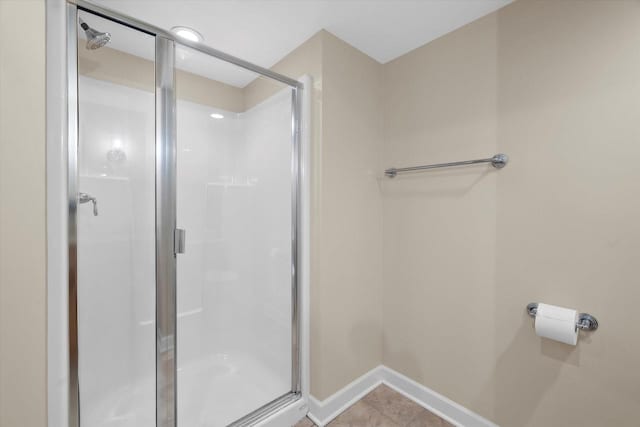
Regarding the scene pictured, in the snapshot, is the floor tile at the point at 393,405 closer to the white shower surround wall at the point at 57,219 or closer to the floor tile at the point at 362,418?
the floor tile at the point at 362,418

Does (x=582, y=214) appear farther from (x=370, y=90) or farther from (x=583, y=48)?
(x=370, y=90)

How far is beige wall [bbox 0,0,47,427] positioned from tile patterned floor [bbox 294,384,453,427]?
1208 mm

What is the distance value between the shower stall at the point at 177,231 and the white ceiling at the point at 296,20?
0.12m

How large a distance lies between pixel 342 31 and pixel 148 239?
150 centimetres

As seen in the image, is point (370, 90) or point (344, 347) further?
point (370, 90)

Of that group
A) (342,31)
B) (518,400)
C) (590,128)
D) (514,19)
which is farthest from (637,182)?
(342,31)

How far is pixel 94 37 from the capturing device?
3.35ft

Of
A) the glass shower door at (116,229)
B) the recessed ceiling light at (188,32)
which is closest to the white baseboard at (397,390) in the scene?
the glass shower door at (116,229)

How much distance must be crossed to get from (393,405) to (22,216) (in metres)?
1.91

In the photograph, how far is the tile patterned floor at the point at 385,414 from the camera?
4.75 feet

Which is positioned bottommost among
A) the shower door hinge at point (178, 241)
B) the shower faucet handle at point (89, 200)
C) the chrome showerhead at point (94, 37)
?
the shower door hinge at point (178, 241)

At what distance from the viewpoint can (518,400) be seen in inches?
49.6

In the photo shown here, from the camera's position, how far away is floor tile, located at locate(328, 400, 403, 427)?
1.44 m

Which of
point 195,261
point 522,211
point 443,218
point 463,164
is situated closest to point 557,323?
point 522,211
